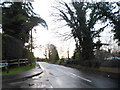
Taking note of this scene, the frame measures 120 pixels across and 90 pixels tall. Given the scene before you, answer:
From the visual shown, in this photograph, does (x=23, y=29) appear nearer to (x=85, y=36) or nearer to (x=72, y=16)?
(x=72, y=16)

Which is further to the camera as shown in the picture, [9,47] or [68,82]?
[9,47]

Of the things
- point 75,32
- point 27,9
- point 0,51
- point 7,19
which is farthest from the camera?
point 27,9

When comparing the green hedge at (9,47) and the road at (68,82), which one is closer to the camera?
the road at (68,82)

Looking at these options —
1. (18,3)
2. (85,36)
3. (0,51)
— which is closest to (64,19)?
(85,36)

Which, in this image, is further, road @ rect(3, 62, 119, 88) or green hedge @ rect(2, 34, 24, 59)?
green hedge @ rect(2, 34, 24, 59)

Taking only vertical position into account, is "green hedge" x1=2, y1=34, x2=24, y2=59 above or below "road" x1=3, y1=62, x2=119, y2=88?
above

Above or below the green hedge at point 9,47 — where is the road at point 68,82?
below

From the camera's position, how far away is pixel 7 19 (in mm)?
19438

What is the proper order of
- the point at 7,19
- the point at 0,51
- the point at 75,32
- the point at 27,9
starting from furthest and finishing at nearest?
the point at 27,9 < the point at 75,32 < the point at 7,19 < the point at 0,51

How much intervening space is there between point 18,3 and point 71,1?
9.48 metres

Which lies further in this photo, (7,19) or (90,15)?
(90,15)

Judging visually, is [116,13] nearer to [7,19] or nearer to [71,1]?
[71,1]

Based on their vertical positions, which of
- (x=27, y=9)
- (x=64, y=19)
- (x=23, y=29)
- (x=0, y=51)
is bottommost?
(x=0, y=51)

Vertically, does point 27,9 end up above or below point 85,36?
above
